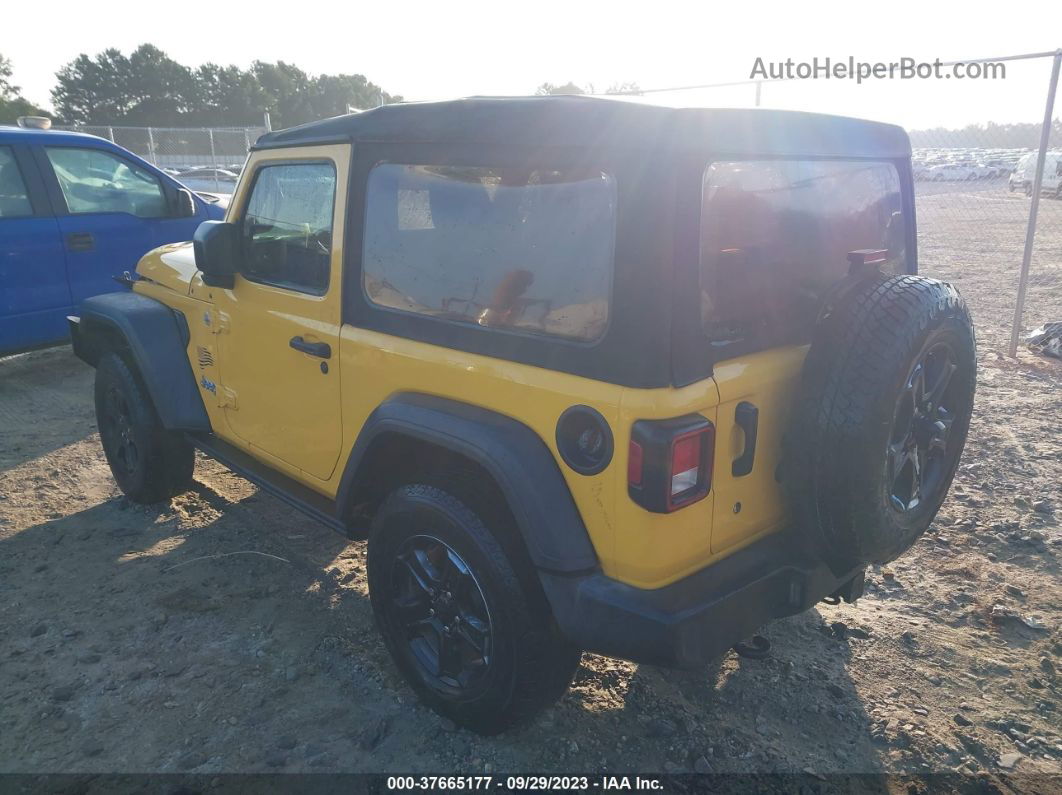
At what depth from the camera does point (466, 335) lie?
2.25 metres

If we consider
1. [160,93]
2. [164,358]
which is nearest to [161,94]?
[160,93]

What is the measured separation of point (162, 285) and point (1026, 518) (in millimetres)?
4579

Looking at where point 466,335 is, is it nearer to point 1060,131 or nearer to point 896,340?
point 896,340

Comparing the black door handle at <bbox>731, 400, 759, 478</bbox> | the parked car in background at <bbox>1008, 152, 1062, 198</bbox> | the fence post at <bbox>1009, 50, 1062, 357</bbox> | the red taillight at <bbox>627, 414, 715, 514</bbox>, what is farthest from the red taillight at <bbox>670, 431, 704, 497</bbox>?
the parked car in background at <bbox>1008, 152, 1062, 198</bbox>

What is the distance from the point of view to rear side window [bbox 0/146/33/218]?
18.9 feet

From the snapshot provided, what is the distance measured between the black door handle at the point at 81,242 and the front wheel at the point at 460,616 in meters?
4.93

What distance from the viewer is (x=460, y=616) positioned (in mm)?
2393


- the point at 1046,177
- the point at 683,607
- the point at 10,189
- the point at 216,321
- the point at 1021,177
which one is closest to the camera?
the point at 683,607

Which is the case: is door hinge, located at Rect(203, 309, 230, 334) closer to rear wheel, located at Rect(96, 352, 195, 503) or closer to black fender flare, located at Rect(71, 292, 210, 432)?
black fender flare, located at Rect(71, 292, 210, 432)

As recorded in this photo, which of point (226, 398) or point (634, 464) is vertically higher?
point (634, 464)

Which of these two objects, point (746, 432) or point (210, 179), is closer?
point (746, 432)

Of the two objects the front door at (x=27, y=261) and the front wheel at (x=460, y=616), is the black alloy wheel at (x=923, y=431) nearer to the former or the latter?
the front wheel at (x=460, y=616)

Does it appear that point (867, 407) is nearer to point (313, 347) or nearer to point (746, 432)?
point (746, 432)

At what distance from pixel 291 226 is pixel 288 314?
359mm
